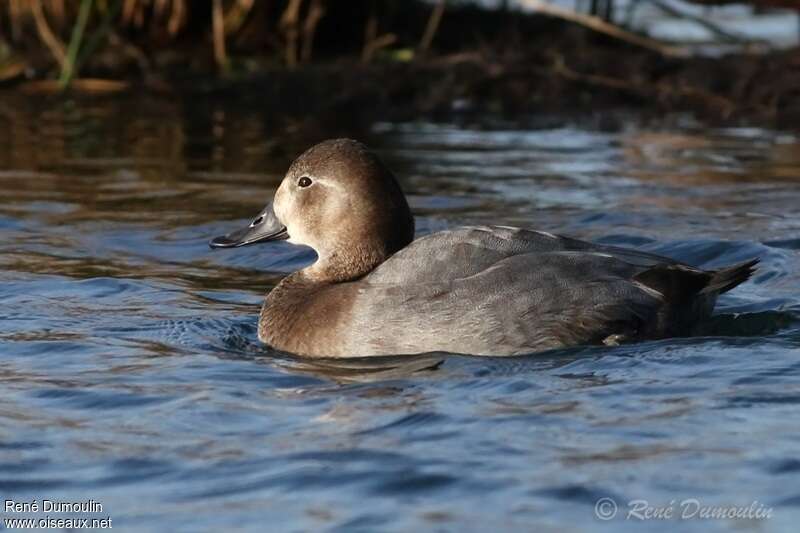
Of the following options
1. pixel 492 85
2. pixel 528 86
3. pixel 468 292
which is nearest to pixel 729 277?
pixel 468 292

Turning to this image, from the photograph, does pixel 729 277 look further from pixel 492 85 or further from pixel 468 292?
pixel 492 85

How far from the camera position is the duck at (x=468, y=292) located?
6129 millimetres

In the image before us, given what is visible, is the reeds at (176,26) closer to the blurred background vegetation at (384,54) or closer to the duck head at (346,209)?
the blurred background vegetation at (384,54)

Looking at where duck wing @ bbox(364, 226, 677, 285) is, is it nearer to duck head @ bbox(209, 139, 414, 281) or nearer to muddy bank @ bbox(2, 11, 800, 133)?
duck head @ bbox(209, 139, 414, 281)

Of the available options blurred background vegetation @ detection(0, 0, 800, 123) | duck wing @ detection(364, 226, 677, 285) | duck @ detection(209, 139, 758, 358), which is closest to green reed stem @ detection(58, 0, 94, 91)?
blurred background vegetation @ detection(0, 0, 800, 123)

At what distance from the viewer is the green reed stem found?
12539 mm

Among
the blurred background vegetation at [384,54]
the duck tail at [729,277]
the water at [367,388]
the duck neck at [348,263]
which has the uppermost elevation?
the blurred background vegetation at [384,54]

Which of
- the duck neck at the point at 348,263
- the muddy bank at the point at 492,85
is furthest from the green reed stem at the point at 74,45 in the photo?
the duck neck at the point at 348,263

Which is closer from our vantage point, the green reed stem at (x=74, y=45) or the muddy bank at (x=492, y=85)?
the green reed stem at (x=74, y=45)

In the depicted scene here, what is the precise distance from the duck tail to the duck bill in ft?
6.10
